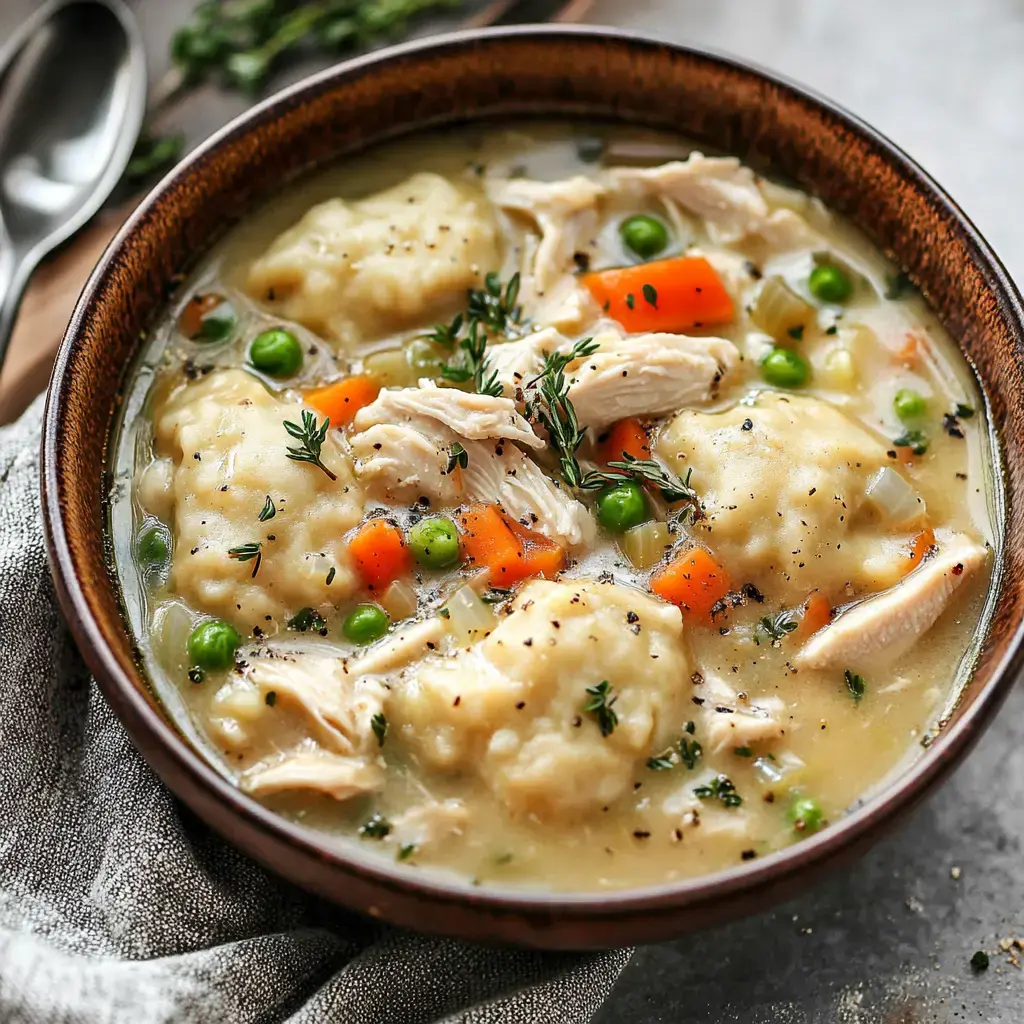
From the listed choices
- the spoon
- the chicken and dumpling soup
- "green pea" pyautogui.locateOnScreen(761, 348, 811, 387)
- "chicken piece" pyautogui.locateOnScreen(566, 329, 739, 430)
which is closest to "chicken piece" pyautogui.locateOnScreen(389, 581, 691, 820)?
the chicken and dumpling soup

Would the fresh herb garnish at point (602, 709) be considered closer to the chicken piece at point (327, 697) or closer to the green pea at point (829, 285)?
the chicken piece at point (327, 697)

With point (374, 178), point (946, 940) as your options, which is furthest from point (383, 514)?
point (946, 940)

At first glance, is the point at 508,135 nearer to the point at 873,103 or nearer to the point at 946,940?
the point at 873,103

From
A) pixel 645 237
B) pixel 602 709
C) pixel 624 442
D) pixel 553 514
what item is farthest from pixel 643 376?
pixel 602 709

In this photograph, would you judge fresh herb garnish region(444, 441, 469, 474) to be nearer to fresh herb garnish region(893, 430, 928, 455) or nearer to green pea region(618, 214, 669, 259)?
green pea region(618, 214, 669, 259)

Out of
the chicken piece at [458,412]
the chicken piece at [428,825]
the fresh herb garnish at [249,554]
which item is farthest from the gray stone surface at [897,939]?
the fresh herb garnish at [249,554]

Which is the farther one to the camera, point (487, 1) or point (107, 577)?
point (487, 1)
